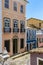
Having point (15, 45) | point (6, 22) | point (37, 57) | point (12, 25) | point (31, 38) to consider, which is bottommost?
point (15, 45)

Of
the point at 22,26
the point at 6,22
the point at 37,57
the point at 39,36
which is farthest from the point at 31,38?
the point at 37,57

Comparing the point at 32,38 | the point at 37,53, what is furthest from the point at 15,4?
the point at 37,53

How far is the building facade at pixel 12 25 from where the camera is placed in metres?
17.6

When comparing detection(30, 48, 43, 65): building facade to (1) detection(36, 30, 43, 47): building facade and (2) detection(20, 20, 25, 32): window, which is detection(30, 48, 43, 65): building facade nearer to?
(2) detection(20, 20, 25, 32): window

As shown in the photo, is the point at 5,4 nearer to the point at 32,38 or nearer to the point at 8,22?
the point at 8,22

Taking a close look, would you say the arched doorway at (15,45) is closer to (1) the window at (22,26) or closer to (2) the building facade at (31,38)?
(1) the window at (22,26)

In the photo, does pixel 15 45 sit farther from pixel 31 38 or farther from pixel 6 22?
pixel 31 38

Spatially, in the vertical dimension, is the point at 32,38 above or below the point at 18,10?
below

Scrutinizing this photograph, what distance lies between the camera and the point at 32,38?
25.4m

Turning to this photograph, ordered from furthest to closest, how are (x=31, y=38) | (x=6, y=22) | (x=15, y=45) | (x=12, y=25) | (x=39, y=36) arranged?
1. (x=39, y=36)
2. (x=31, y=38)
3. (x=15, y=45)
4. (x=12, y=25)
5. (x=6, y=22)

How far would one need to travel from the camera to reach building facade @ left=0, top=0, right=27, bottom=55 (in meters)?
17.6

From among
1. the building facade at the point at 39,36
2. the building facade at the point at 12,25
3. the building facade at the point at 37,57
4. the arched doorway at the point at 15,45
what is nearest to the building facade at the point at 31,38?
the building facade at the point at 39,36

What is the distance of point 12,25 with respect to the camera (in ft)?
63.4

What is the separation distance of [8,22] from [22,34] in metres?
4.13
